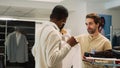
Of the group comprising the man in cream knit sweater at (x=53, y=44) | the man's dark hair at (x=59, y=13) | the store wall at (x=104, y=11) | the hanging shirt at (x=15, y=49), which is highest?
the store wall at (x=104, y=11)

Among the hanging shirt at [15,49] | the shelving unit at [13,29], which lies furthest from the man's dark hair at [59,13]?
the shelving unit at [13,29]

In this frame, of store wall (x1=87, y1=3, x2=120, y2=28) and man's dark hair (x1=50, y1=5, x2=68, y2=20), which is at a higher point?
store wall (x1=87, y1=3, x2=120, y2=28)

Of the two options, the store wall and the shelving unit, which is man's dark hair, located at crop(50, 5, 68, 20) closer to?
the store wall

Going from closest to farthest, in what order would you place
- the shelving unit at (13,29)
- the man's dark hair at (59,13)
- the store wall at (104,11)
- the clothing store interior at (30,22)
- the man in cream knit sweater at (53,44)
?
the man in cream knit sweater at (53,44) → the man's dark hair at (59,13) → the clothing store interior at (30,22) → the store wall at (104,11) → the shelving unit at (13,29)

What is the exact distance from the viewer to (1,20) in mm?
7574

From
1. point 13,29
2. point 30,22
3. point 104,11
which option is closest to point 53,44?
point 104,11

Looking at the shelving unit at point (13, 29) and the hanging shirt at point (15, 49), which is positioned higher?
the shelving unit at point (13, 29)

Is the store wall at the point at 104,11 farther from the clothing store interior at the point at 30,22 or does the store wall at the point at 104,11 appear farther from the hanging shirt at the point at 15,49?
the hanging shirt at the point at 15,49

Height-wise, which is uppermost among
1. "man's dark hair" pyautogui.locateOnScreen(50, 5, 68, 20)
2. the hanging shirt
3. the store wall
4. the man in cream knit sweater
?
the store wall

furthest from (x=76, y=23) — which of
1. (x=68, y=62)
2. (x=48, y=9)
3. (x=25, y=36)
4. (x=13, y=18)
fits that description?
(x=68, y=62)

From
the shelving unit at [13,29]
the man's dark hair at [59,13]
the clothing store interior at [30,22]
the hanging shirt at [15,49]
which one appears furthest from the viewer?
the shelving unit at [13,29]

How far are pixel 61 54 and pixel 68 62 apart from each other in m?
0.34

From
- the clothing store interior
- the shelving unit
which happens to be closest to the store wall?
the clothing store interior

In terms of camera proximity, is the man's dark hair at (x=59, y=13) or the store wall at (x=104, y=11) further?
the store wall at (x=104, y=11)
